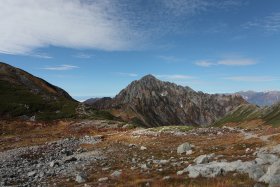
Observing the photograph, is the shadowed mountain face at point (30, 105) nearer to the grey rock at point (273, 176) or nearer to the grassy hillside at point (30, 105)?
the grassy hillside at point (30, 105)

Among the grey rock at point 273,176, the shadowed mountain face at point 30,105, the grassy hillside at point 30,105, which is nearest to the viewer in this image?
the grey rock at point 273,176

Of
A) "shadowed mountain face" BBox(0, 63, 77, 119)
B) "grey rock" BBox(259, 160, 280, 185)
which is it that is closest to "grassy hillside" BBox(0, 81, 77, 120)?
"shadowed mountain face" BBox(0, 63, 77, 119)

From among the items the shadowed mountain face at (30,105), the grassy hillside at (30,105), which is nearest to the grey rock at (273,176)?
the grassy hillside at (30,105)

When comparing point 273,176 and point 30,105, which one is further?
point 30,105

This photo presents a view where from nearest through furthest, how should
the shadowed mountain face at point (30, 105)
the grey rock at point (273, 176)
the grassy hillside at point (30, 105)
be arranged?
the grey rock at point (273, 176), the grassy hillside at point (30, 105), the shadowed mountain face at point (30, 105)

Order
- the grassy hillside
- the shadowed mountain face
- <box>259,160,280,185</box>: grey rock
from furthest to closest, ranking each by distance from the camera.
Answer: the shadowed mountain face, the grassy hillside, <box>259,160,280,185</box>: grey rock

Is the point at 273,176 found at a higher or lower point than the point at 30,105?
lower

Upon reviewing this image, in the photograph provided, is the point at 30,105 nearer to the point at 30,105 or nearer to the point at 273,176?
the point at 30,105

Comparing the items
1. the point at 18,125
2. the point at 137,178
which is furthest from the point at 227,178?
the point at 18,125

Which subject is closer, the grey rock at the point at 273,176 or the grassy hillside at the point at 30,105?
the grey rock at the point at 273,176

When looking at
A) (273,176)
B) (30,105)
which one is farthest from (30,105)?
(273,176)

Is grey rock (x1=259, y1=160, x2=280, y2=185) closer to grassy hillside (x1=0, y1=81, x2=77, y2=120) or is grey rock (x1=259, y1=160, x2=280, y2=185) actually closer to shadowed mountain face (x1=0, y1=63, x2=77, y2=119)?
grassy hillside (x1=0, y1=81, x2=77, y2=120)

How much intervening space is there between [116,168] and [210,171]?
13439mm

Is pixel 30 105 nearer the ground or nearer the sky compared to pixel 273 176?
nearer the sky
